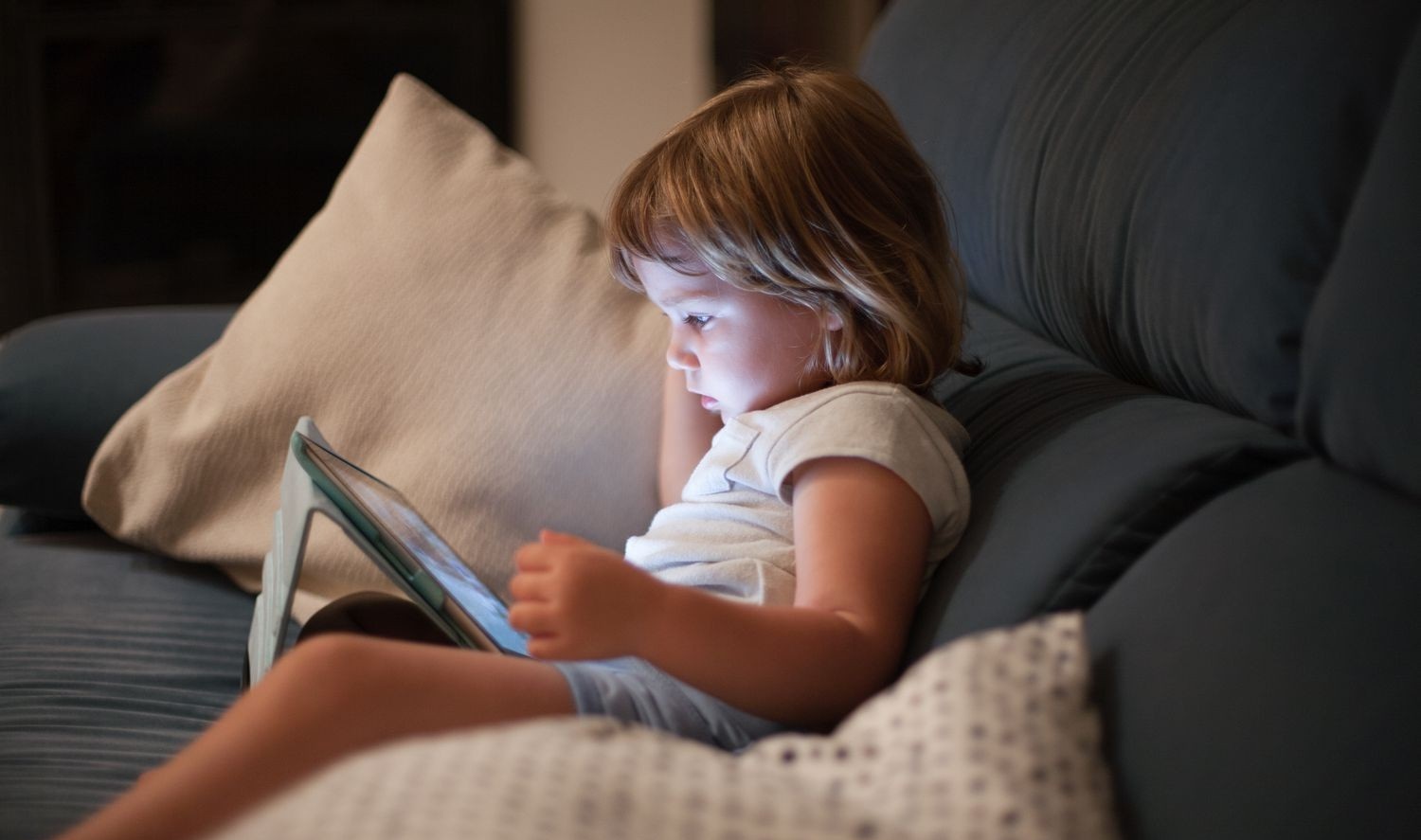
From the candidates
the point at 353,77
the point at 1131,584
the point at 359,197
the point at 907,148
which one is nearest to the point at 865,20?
the point at 353,77

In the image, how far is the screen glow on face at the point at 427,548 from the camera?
82 cm

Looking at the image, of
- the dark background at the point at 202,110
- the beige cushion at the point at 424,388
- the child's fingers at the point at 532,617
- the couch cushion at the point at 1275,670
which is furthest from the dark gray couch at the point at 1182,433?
the dark background at the point at 202,110

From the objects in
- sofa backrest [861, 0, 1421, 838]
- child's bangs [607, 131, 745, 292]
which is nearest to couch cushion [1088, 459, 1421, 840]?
sofa backrest [861, 0, 1421, 838]

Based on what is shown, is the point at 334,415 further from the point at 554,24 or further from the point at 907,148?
the point at 554,24

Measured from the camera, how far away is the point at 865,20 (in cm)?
310

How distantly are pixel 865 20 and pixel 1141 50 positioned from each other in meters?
2.32

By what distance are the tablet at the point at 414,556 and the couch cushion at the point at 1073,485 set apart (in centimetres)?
28

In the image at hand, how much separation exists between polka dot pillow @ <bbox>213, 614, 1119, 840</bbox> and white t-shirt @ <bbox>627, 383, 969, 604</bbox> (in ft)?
0.65

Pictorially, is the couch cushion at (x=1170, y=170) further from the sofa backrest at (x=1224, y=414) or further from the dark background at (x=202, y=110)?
the dark background at (x=202, y=110)

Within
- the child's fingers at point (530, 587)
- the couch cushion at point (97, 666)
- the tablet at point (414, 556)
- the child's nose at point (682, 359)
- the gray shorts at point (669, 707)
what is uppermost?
the child's nose at point (682, 359)

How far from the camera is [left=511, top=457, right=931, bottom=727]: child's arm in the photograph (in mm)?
695

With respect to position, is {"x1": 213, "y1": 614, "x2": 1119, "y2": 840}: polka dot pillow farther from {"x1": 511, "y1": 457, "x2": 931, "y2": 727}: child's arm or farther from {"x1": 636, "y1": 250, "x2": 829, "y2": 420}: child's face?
{"x1": 636, "y1": 250, "x2": 829, "y2": 420}: child's face

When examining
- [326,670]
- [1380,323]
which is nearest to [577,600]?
[326,670]

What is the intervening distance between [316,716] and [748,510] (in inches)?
13.2
